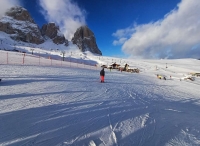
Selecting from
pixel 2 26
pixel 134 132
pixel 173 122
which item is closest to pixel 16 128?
pixel 134 132

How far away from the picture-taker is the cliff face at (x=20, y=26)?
168 m

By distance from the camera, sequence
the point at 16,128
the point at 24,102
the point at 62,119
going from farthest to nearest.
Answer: the point at 24,102 → the point at 62,119 → the point at 16,128

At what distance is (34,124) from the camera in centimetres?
429

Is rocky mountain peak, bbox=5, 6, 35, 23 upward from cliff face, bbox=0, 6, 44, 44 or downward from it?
upward

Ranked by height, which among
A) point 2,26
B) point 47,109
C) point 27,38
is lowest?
point 47,109

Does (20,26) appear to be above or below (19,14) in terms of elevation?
below

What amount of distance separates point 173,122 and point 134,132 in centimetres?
217

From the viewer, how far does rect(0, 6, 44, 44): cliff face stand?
6604 inches

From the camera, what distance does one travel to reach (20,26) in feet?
584

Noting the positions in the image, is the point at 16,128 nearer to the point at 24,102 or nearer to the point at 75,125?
the point at 75,125

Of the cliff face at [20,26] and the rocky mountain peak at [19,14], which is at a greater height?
the rocky mountain peak at [19,14]

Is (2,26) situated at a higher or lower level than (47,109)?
higher

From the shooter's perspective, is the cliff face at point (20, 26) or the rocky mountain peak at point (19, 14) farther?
the rocky mountain peak at point (19, 14)

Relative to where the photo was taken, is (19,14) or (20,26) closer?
(20,26)
